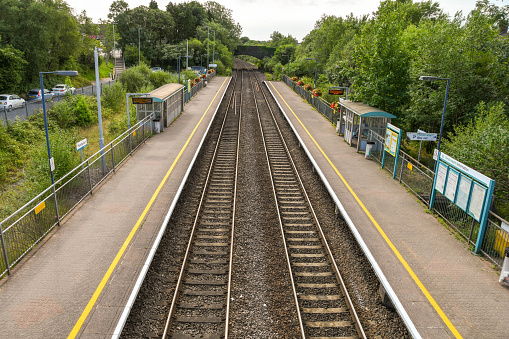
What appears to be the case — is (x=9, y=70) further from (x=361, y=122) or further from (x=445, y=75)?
(x=445, y=75)

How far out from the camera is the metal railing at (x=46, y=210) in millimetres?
9766

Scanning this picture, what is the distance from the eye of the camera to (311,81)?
5447 cm

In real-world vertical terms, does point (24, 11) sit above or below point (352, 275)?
above

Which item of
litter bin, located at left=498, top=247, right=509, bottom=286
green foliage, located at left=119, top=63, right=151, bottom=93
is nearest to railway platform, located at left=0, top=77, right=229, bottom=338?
litter bin, located at left=498, top=247, right=509, bottom=286

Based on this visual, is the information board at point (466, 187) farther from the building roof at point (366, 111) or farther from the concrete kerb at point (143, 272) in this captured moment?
the concrete kerb at point (143, 272)

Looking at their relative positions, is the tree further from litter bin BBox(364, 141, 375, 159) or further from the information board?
the information board

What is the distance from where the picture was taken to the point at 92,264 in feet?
32.6

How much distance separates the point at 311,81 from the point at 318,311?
48783 millimetres

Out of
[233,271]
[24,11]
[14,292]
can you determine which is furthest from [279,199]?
[24,11]

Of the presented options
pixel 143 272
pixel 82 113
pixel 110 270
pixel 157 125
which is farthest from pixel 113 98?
pixel 143 272

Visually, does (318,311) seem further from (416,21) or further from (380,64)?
→ (416,21)

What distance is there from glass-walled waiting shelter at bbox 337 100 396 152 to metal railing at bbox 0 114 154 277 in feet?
41.6

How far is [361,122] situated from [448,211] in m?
9.12

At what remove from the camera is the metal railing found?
977 centimetres
